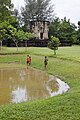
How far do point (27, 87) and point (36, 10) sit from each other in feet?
198

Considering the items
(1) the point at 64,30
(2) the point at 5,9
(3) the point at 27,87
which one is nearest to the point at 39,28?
(1) the point at 64,30

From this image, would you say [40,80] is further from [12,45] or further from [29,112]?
[12,45]

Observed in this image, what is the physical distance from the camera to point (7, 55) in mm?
33281

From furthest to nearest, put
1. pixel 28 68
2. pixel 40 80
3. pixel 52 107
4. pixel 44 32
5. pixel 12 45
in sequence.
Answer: pixel 44 32 < pixel 12 45 < pixel 28 68 < pixel 40 80 < pixel 52 107

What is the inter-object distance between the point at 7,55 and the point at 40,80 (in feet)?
48.6

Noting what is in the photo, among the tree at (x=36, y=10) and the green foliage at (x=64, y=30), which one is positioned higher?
the tree at (x=36, y=10)

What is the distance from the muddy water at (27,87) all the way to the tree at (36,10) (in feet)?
171

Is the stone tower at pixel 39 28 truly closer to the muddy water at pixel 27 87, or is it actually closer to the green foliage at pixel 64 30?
the green foliage at pixel 64 30

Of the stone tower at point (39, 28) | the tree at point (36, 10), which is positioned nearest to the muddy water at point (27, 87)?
the stone tower at point (39, 28)

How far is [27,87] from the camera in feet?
54.0

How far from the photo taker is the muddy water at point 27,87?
13.6m

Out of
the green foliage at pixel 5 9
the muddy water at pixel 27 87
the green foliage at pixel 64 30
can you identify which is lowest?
the muddy water at pixel 27 87

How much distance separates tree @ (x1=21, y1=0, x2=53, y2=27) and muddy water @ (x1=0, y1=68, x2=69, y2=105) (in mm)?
51980

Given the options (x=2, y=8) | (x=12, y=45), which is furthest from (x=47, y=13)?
(x=2, y=8)
